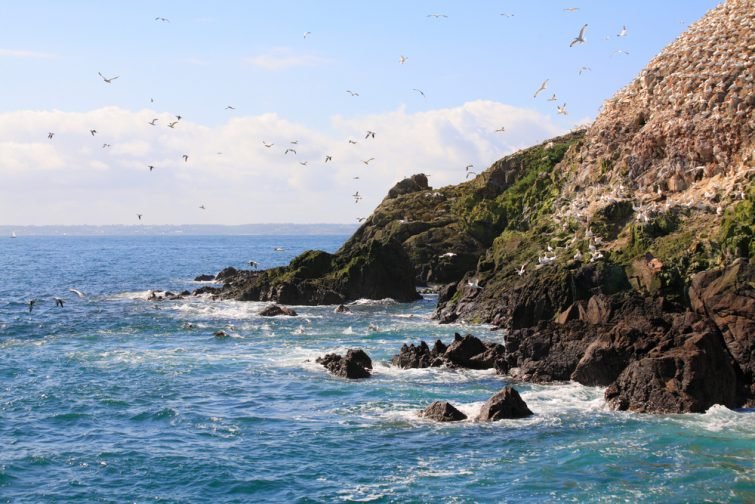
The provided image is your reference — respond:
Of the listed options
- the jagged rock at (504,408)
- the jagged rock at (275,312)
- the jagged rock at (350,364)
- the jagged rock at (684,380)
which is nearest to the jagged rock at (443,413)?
the jagged rock at (504,408)

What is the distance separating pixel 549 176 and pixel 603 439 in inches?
2309

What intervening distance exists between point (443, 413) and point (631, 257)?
23906 millimetres

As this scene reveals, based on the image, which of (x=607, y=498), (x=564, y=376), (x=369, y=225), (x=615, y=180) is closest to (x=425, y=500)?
(x=607, y=498)

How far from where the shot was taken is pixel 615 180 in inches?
2584

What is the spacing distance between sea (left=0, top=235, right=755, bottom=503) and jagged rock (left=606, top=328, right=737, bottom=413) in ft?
2.08

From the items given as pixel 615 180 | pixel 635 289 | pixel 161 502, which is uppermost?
pixel 615 180

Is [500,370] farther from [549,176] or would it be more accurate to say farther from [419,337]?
[549,176]

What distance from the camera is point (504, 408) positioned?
34969 millimetres

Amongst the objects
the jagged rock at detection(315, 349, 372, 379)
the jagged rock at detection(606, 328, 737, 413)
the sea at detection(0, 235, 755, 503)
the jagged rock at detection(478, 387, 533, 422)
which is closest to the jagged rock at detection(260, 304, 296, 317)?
the sea at detection(0, 235, 755, 503)

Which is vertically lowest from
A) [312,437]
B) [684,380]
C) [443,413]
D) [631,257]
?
[312,437]

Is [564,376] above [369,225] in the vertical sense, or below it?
below

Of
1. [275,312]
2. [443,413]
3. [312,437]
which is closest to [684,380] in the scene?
[443,413]

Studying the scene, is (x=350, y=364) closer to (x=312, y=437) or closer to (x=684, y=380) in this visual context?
(x=312, y=437)

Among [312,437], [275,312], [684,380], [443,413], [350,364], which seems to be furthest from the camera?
[275,312]
